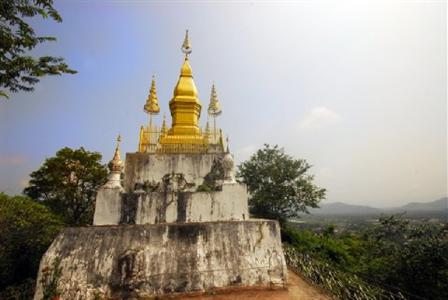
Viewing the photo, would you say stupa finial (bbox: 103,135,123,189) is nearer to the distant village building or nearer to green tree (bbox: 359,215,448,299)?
the distant village building

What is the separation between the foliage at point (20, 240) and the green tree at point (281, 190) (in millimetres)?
14854

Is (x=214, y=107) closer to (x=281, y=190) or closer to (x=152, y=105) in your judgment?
(x=152, y=105)

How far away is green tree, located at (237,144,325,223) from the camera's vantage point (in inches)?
876

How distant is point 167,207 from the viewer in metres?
10.1

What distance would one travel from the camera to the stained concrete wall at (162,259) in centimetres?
830

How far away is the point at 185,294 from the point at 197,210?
9.50ft

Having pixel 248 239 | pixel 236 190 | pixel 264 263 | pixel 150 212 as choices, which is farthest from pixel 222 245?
pixel 150 212

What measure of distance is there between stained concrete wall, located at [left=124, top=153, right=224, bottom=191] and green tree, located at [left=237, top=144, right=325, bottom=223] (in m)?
11.0

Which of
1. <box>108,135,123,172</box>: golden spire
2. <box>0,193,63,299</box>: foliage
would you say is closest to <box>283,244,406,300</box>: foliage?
<box>108,135,123,172</box>: golden spire

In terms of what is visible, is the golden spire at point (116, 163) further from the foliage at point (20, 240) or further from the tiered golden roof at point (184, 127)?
the foliage at point (20, 240)

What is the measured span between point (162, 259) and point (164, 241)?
582 mm

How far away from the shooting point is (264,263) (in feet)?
30.1

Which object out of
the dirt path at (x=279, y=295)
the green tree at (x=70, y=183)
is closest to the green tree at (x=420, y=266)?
the dirt path at (x=279, y=295)

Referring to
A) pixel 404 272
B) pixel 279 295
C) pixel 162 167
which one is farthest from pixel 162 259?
pixel 404 272
